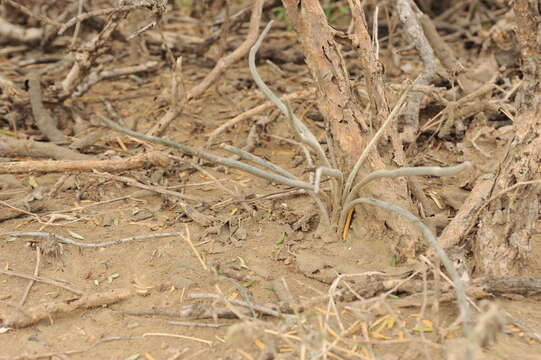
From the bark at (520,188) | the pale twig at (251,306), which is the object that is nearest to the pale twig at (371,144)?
the bark at (520,188)

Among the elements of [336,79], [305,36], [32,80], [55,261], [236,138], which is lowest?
[55,261]

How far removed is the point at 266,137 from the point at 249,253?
115 centimetres

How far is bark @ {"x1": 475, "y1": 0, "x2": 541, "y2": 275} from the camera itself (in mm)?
1943

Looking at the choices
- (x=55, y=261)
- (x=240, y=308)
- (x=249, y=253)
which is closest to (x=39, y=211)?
(x=55, y=261)

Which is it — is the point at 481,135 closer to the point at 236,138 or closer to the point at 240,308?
the point at 236,138

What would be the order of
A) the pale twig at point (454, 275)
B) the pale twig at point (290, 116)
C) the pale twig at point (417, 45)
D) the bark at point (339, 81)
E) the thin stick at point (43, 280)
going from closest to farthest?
the pale twig at point (454, 275), the pale twig at point (290, 116), the thin stick at point (43, 280), the bark at point (339, 81), the pale twig at point (417, 45)

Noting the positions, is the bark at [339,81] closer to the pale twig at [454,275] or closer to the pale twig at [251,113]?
the pale twig at [454,275]

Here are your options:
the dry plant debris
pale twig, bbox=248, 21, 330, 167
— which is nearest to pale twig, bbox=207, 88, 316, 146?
the dry plant debris

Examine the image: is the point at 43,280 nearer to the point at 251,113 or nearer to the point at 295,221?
the point at 295,221

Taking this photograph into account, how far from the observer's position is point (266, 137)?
321 cm

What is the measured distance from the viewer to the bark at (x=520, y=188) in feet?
6.38

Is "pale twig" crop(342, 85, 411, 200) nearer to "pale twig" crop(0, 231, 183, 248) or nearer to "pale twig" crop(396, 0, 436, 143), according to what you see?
"pale twig" crop(0, 231, 183, 248)

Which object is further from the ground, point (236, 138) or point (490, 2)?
point (490, 2)

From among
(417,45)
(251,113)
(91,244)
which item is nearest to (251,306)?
(91,244)
